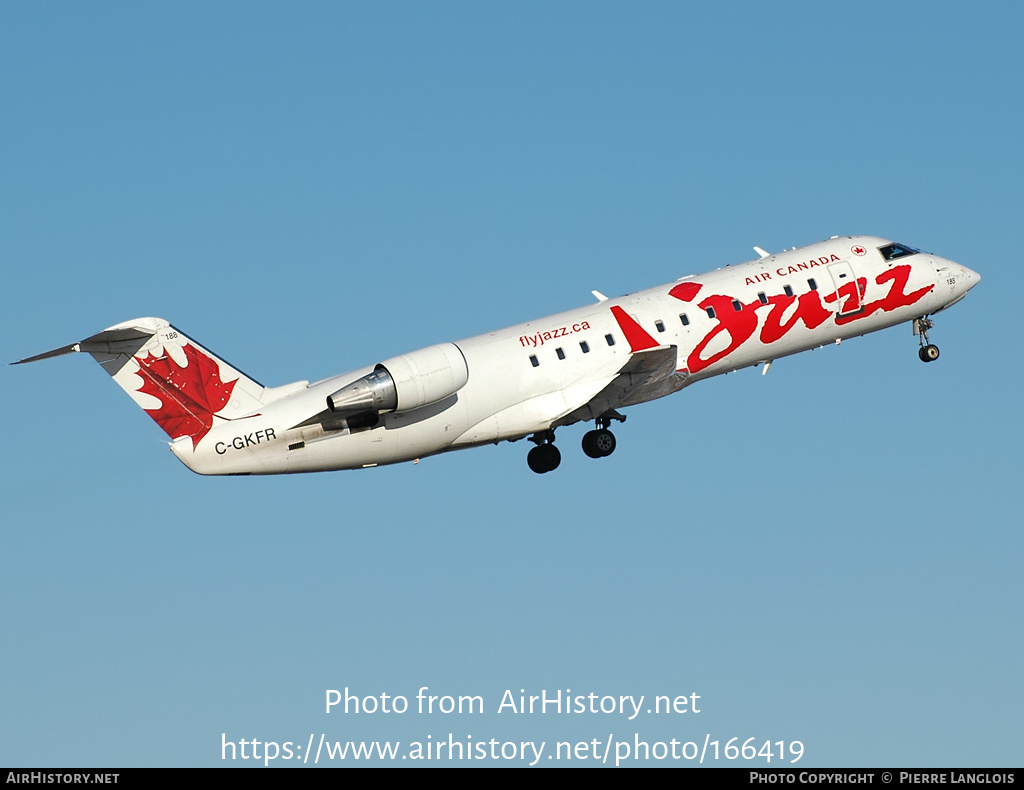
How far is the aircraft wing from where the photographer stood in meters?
34.1

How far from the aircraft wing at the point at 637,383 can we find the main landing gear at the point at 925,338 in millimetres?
7241

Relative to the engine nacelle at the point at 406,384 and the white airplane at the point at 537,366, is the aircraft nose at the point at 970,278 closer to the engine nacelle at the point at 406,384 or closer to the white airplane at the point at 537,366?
the white airplane at the point at 537,366

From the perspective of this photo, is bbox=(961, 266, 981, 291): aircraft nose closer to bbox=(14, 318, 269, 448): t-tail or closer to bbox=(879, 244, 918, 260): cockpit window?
bbox=(879, 244, 918, 260): cockpit window

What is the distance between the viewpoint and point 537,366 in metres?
34.1

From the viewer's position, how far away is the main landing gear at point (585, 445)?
116 feet

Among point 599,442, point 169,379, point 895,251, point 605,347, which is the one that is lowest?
point 169,379

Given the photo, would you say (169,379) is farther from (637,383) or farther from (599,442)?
(637,383)

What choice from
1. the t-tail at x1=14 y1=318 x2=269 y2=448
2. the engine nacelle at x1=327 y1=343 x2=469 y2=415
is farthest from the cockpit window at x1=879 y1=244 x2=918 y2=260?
the t-tail at x1=14 y1=318 x2=269 y2=448

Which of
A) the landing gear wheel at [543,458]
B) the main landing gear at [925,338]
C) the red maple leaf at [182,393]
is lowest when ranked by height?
the red maple leaf at [182,393]

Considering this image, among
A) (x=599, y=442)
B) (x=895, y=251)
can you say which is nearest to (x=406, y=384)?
(x=599, y=442)

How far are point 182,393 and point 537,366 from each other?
24.9ft

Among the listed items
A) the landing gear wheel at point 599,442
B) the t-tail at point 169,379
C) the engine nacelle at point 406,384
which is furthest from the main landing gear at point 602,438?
the t-tail at point 169,379

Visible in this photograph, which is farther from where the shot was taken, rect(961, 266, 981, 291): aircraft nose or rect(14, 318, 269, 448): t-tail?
rect(961, 266, 981, 291): aircraft nose

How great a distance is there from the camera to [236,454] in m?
31.7
